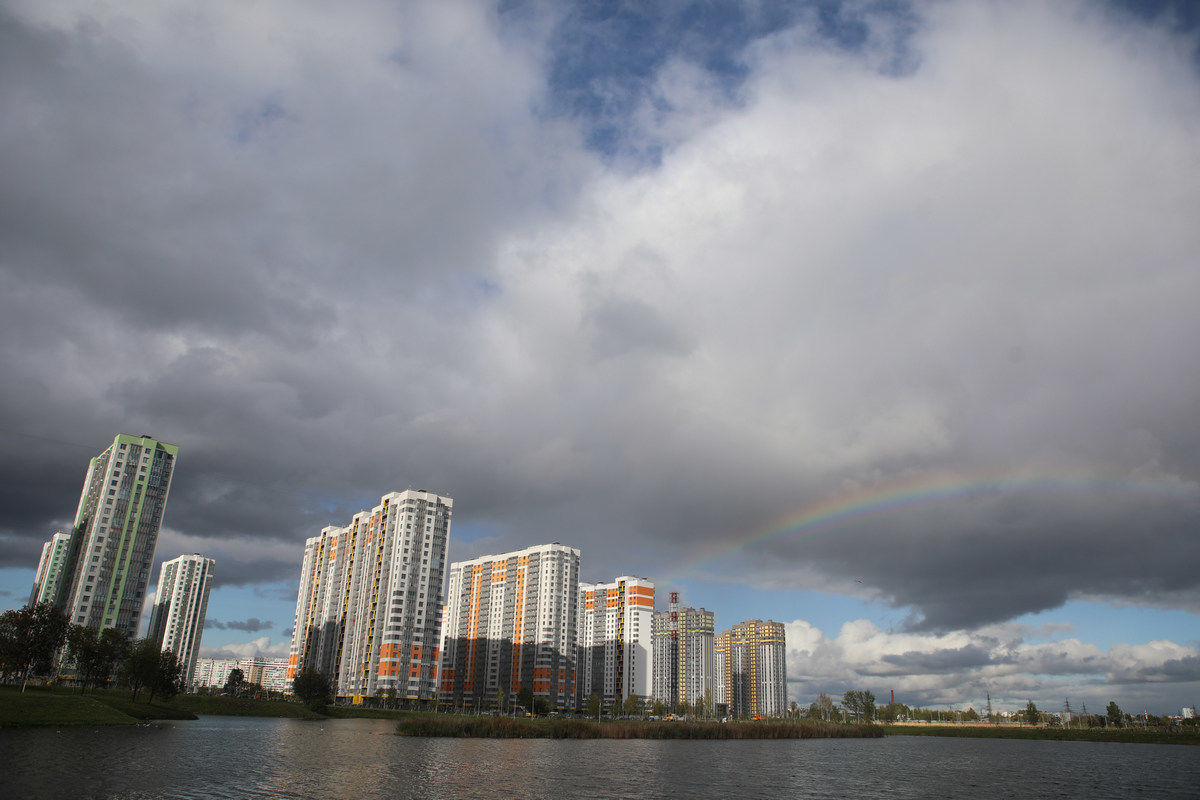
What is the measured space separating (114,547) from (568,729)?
135 m

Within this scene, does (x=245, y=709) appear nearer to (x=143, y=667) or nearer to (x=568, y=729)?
(x=143, y=667)

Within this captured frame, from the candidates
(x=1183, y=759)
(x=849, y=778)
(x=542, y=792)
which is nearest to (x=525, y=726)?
(x=849, y=778)

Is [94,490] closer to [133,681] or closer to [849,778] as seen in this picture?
[133,681]

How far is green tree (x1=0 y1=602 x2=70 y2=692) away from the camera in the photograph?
110625mm

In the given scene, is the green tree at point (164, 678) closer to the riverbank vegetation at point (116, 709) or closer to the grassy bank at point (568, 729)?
the riverbank vegetation at point (116, 709)

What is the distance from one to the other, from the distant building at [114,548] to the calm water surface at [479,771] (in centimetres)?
9681

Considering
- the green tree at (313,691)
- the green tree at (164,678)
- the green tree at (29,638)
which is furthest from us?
the green tree at (313,691)

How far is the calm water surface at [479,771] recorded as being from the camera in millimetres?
54781

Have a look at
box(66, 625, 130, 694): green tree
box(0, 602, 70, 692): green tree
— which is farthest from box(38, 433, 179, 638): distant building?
box(0, 602, 70, 692): green tree

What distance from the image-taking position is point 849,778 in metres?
86.8

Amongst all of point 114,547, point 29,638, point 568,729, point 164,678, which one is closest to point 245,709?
point 164,678

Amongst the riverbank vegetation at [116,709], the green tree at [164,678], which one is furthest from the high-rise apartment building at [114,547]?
the green tree at [164,678]

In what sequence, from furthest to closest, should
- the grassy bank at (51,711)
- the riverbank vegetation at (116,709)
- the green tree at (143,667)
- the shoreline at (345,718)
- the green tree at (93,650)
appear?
the green tree at (143,667) → the green tree at (93,650) → the shoreline at (345,718) → the riverbank vegetation at (116,709) → the grassy bank at (51,711)

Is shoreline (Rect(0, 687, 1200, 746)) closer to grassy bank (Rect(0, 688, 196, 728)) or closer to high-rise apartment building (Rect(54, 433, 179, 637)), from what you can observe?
grassy bank (Rect(0, 688, 196, 728))
